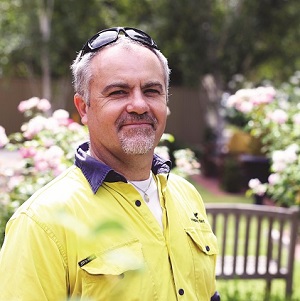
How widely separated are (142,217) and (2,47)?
17.7 meters

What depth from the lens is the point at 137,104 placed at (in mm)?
1862

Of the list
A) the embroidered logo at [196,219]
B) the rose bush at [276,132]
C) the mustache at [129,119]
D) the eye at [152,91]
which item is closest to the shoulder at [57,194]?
the mustache at [129,119]

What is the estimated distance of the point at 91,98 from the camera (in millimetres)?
1950

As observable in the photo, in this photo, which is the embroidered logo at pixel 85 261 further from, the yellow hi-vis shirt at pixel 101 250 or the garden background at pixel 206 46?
the garden background at pixel 206 46

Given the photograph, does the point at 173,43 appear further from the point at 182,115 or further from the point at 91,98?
the point at 91,98

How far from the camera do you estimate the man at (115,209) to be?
65.4 inches

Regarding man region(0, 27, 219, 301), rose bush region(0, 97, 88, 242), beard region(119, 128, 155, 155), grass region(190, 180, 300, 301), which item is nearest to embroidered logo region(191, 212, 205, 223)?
man region(0, 27, 219, 301)

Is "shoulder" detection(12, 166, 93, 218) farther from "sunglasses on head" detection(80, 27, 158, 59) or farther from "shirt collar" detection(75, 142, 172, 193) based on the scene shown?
"sunglasses on head" detection(80, 27, 158, 59)

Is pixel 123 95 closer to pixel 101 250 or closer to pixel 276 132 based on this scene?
pixel 101 250

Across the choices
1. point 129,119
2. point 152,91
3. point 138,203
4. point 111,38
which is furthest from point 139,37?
point 138,203

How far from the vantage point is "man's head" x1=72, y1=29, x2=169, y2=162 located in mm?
1880

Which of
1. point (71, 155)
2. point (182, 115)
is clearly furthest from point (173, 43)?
point (71, 155)

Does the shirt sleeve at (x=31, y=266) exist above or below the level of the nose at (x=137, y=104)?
below

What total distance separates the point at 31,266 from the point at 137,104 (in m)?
0.60
